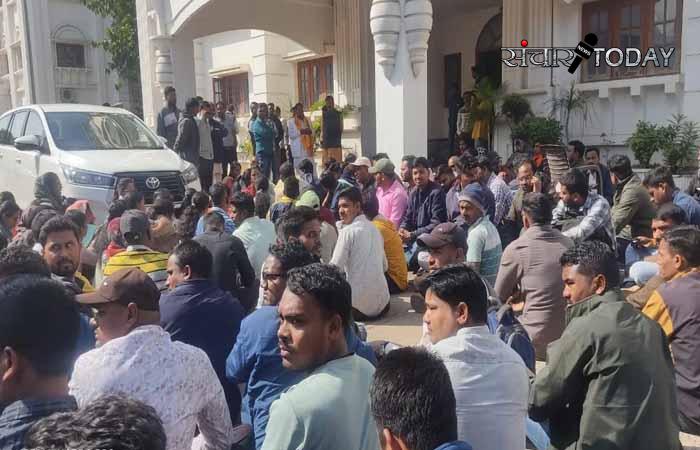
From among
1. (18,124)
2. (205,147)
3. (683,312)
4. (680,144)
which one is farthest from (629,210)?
(18,124)

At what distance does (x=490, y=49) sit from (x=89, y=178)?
9.60m

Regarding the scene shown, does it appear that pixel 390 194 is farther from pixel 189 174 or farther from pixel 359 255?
pixel 189 174

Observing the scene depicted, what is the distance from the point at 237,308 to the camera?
3.38m

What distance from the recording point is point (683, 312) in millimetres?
3369

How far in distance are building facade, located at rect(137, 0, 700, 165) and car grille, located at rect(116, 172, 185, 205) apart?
120 inches

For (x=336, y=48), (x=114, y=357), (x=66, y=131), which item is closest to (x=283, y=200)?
(x=66, y=131)

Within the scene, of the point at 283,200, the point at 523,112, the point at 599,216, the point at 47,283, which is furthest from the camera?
the point at 523,112

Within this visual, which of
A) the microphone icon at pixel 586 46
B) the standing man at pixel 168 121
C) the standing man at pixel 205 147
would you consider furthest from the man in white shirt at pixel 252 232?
the microphone icon at pixel 586 46

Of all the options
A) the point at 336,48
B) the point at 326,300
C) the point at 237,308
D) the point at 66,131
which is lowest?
the point at 237,308

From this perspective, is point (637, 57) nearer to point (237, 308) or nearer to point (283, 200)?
point (283, 200)

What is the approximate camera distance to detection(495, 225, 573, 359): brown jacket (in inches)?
166

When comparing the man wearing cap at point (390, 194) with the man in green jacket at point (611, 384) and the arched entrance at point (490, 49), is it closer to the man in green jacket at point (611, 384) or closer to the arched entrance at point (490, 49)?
the man in green jacket at point (611, 384)

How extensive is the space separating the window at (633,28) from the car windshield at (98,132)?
751 centimetres

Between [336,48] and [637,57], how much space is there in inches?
263
